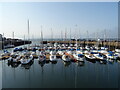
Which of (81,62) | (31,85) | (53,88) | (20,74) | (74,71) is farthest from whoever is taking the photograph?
(81,62)

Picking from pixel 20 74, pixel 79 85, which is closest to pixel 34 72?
pixel 20 74

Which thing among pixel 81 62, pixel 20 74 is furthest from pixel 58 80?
pixel 81 62

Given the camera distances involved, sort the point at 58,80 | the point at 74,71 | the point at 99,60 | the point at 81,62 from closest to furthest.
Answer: the point at 58,80 < the point at 74,71 < the point at 81,62 < the point at 99,60

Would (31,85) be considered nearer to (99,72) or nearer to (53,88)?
(53,88)

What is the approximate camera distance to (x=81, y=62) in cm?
1866

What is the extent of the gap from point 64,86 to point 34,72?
580 centimetres

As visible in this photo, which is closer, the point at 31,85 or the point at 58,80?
the point at 31,85

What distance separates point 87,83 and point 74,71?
4052mm

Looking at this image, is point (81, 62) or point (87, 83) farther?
point (81, 62)

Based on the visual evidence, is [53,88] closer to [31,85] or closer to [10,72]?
[31,85]

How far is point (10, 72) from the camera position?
1498 centimetres

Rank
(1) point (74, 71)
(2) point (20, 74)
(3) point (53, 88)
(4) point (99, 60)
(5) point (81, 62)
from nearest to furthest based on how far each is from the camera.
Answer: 1. (3) point (53, 88)
2. (2) point (20, 74)
3. (1) point (74, 71)
4. (5) point (81, 62)
5. (4) point (99, 60)

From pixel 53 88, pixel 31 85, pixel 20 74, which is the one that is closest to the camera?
pixel 53 88

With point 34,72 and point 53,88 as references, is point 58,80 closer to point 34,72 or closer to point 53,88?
point 53,88
